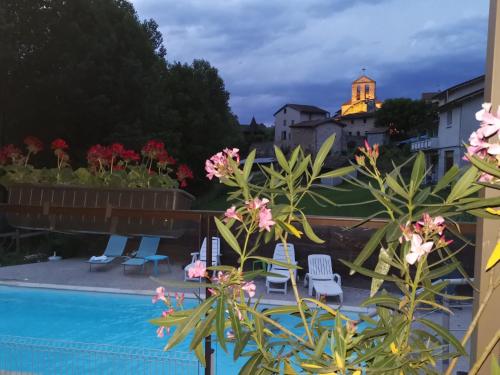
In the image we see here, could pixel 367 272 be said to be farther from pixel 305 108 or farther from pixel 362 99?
pixel 362 99

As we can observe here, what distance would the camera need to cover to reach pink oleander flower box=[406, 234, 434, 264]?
86cm

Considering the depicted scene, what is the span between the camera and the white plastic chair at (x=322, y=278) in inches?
297

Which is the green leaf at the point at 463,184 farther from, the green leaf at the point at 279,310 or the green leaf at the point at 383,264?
the green leaf at the point at 279,310

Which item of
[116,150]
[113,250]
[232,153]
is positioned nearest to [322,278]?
[113,250]

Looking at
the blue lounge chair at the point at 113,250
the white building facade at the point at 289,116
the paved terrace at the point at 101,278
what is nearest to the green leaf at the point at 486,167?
the paved terrace at the point at 101,278

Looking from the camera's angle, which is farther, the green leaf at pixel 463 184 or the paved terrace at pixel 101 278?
the paved terrace at pixel 101 278

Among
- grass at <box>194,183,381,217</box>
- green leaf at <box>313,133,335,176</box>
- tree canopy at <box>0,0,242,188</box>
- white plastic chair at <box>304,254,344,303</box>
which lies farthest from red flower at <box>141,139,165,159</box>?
grass at <box>194,183,381,217</box>

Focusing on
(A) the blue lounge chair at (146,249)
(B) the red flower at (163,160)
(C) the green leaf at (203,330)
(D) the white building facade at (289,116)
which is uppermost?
(D) the white building facade at (289,116)

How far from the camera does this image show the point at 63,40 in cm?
1155

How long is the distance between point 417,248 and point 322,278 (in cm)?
748

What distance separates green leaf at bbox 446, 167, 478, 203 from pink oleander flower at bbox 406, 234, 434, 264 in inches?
5.5

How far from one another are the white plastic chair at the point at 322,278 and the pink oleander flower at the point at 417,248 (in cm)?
675

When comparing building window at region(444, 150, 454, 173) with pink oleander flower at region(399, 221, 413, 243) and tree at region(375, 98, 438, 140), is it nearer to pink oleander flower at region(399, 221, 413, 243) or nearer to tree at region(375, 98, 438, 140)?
tree at region(375, 98, 438, 140)

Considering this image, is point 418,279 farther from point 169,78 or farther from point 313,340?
point 169,78
